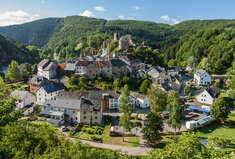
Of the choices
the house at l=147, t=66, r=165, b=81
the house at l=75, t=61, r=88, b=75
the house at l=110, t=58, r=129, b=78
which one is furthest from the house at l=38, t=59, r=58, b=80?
the house at l=147, t=66, r=165, b=81

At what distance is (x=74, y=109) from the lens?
145ft

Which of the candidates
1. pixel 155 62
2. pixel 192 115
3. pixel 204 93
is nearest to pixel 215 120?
pixel 192 115

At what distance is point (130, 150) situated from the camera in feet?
106

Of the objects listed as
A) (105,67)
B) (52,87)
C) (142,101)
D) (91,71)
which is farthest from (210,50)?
(52,87)

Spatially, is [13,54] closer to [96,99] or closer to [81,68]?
[81,68]

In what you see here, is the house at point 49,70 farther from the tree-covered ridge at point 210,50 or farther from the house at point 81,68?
the tree-covered ridge at point 210,50

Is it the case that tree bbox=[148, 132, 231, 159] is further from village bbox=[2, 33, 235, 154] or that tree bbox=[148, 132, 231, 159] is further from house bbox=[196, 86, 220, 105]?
house bbox=[196, 86, 220, 105]

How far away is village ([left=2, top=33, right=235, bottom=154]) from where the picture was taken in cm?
4194

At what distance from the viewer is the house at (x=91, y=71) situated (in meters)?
68.6

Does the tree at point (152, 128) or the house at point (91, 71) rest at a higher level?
the house at point (91, 71)

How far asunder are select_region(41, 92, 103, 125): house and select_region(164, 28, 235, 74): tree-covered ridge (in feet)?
242

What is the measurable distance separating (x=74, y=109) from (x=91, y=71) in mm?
27615

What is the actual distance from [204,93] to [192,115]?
45.7ft

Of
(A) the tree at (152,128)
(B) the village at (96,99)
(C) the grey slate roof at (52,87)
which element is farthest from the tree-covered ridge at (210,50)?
(C) the grey slate roof at (52,87)
